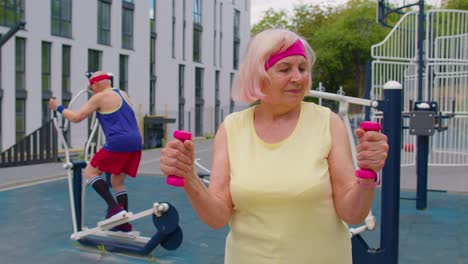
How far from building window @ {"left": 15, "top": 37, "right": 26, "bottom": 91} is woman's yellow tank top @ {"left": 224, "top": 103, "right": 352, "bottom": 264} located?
56.0 feet

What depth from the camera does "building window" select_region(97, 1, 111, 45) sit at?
71.2 feet

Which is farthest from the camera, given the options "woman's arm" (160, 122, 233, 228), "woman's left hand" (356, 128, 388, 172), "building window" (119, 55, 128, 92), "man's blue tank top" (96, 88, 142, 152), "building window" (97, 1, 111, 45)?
"building window" (119, 55, 128, 92)

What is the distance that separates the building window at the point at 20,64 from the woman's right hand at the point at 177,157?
17.1m

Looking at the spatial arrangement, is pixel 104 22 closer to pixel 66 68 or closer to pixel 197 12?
pixel 66 68

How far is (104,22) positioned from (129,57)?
2.19 meters

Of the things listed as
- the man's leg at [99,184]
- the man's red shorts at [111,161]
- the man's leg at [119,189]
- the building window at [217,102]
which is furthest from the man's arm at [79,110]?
the building window at [217,102]

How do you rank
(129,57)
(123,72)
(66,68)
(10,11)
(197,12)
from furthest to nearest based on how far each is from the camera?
(197,12) → (129,57) → (123,72) → (66,68) → (10,11)

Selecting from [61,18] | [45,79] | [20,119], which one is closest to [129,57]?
[61,18]

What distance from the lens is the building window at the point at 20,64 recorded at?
1742 cm

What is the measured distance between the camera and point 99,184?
527 cm

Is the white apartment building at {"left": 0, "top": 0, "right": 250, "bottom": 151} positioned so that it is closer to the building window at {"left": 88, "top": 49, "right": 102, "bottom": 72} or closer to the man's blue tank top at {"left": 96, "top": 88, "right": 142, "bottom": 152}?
the building window at {"left": 88, "top": 49, "right": 102, "bottom": 72}

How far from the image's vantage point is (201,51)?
31344mm

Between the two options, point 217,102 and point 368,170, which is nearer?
point 368,170

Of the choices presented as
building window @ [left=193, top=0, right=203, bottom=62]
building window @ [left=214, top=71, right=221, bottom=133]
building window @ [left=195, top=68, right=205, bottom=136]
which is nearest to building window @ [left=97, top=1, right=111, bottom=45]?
building window @ [left=193, top=0, right=203, bottom=62]
